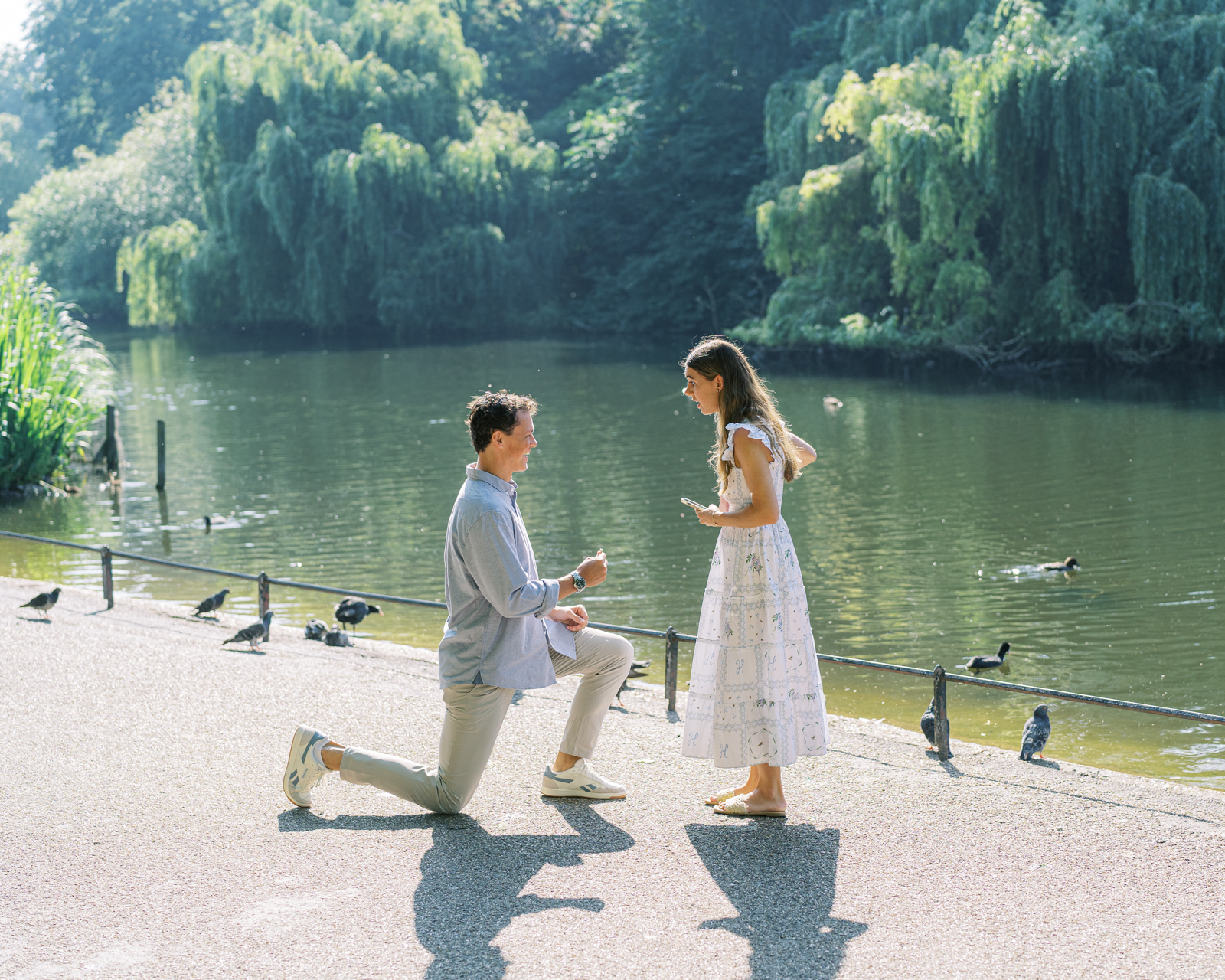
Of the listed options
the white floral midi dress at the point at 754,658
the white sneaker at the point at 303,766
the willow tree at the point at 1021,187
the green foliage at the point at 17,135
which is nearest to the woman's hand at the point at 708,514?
the white floral midi dress at the point at 754,658

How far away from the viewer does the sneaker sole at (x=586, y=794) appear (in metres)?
5.65

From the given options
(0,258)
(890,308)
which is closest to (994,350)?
(890,308)

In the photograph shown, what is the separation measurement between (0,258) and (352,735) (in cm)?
1683

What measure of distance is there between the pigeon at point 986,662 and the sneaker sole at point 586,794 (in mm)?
5509

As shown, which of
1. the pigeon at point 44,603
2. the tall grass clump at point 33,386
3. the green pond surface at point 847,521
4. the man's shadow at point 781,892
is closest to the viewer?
the man's shadow at point 781,892

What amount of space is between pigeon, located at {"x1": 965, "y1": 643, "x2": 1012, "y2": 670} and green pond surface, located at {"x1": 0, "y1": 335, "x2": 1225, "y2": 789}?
223 mm

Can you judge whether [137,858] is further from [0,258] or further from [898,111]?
[898,111]

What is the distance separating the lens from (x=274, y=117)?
1750 inches

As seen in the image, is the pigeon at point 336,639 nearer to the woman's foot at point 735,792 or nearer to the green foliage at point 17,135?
the woman's foot at point 735,792

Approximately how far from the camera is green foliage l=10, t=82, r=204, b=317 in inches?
2117

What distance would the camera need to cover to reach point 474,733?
5.26 metres

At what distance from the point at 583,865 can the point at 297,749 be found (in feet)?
4.22

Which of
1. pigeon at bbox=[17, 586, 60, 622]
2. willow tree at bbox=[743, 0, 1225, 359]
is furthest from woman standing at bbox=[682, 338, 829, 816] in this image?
willow tree at bbox=[743, 0, 1225, 359]

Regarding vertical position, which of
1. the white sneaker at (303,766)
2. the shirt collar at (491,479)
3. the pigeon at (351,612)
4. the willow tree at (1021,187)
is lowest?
the pigeon at (351,612)
